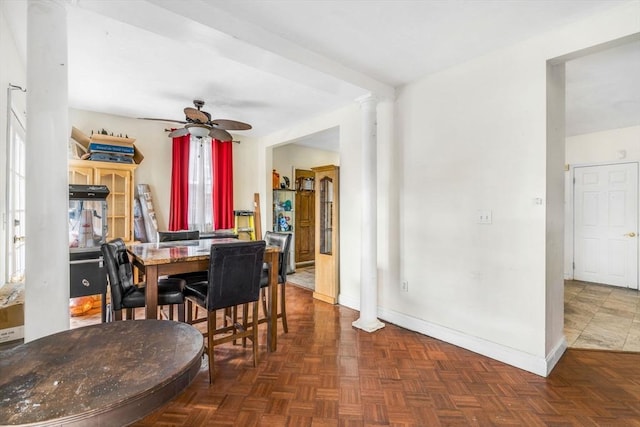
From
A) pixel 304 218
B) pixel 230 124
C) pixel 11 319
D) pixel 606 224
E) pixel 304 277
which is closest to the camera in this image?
pixel 11 319

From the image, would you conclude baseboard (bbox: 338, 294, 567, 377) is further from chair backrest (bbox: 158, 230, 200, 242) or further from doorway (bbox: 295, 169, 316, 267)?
doorway (bbox: 295, 169, 316, 267)

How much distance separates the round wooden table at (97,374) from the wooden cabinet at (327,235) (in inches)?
117

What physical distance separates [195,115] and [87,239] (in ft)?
6.99

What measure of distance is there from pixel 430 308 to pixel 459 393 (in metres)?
1.03

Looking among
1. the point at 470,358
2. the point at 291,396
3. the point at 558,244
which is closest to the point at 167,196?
the point at 291,396

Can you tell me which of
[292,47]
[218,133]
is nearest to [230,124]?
[218,133]

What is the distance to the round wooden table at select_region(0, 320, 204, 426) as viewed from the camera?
2.53ft

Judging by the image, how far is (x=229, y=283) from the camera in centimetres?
229

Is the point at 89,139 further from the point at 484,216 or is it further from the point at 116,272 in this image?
the point at 484,216

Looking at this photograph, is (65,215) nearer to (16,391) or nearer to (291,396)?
(16,391)

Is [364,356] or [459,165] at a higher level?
[459,165]

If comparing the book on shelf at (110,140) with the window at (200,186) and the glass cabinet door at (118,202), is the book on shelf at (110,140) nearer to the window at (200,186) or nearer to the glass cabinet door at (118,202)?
the glass cabinet door at (118,202)

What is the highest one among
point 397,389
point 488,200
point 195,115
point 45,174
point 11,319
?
point 195,115

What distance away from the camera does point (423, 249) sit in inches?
123
